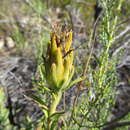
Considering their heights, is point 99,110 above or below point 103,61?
below

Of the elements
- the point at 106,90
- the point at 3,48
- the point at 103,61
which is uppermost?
the point at 3,48

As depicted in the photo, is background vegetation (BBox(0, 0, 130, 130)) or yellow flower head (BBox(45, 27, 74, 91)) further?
background vegetation (BBox(0, 0, 130, 130))

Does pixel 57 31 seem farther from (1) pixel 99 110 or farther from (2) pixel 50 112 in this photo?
(1) pixel 99 110

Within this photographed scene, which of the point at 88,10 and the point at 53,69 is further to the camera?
the point at 88,10

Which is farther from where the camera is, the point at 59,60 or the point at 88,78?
the point at 88,78

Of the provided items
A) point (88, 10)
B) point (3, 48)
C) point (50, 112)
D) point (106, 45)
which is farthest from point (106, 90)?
point (88, 10)

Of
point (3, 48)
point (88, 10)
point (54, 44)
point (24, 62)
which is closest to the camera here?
point (54, 44)

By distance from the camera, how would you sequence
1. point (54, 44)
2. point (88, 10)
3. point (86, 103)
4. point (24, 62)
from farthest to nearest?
1. point (88, 10)
2. point (24, 62)
3. point (86, 103)
4. point (54, 44)

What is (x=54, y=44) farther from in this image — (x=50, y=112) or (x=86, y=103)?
(x=86, y=103)

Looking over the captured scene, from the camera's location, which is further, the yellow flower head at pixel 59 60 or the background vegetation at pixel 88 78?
the background vegetation at pixel 88 78
